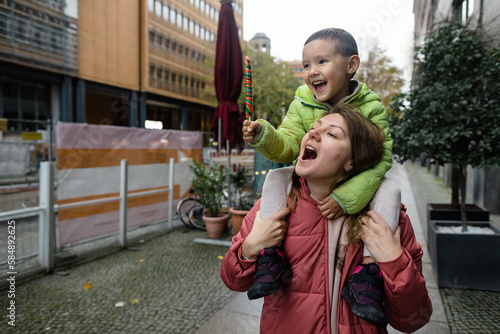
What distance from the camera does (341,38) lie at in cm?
139

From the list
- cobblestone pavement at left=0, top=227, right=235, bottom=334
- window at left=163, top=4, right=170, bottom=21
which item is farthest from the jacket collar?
window at left=163, top=4, right=170, bottom=21

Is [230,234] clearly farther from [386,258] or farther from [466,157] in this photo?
[386,258]

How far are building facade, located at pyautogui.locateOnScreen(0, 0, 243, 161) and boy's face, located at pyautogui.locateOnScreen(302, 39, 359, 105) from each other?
32.8ft

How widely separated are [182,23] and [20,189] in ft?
73.2

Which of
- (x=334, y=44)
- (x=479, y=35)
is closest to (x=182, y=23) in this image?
(x=479, y=35)

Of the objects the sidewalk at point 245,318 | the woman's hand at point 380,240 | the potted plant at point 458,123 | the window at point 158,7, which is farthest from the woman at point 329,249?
the window at point 158,7

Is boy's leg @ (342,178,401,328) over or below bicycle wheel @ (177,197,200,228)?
over

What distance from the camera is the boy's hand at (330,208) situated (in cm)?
132

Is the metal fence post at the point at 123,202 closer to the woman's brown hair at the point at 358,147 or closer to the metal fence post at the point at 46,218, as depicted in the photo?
the metal fence post at the point at 46,218

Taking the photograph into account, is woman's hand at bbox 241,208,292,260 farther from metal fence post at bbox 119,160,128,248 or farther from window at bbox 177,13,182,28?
window at bbox 177,13,182,28

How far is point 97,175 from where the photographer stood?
5.61 meters

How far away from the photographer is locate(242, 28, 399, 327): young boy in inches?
47.6

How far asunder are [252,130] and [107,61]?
22.8 meters

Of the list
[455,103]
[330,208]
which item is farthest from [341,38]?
[455,103]
